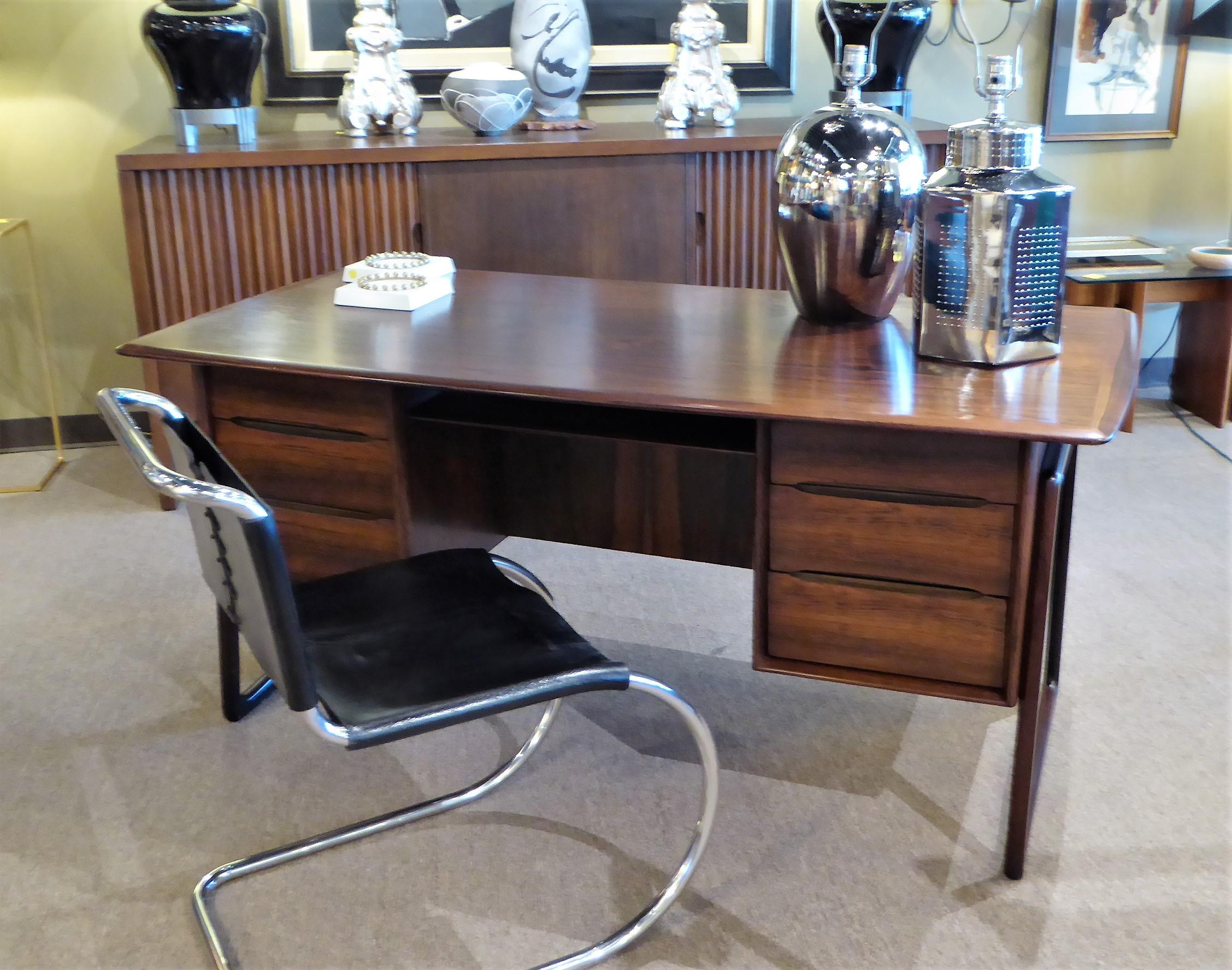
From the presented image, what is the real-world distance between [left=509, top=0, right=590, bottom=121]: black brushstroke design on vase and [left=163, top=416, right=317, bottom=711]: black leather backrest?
2006 mm

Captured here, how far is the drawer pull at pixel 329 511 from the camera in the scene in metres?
1.90

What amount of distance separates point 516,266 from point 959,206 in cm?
163

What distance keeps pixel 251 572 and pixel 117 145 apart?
8.40 ft

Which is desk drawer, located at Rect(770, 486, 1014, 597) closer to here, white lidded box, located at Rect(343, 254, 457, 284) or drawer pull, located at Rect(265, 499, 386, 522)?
drawer pull, located at Rect(265, 499, 386, 522)

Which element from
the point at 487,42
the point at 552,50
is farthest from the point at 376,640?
the point at 487,42

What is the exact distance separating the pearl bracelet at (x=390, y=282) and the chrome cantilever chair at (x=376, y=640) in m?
0.51

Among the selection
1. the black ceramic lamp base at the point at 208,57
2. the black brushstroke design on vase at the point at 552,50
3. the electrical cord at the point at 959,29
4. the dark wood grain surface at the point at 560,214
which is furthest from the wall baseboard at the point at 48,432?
the electrical cord at the point at 959,29

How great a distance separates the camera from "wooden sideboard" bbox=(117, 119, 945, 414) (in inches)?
112

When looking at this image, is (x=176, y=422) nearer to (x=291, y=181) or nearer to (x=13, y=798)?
(x=13, y=798)

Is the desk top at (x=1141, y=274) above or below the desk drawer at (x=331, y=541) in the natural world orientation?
above

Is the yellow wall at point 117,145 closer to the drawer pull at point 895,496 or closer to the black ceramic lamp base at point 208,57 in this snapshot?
the black ceramic lamp base at point 208,57

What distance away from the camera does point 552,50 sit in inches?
123

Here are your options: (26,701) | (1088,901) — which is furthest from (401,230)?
(1088,901)

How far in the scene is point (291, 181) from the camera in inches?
114
